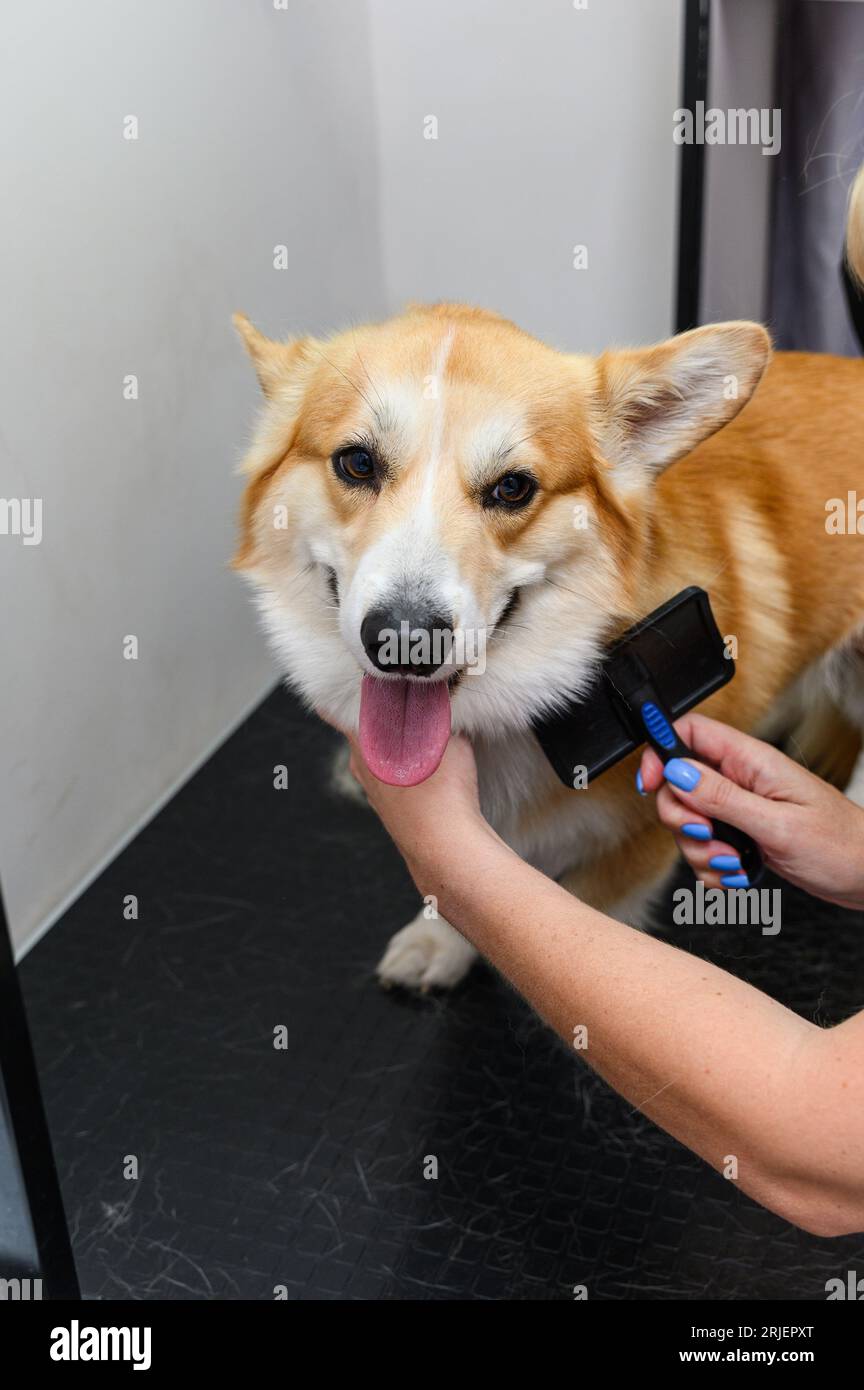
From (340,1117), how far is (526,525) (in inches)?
22.8

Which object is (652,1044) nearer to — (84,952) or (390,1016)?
(390,1016)

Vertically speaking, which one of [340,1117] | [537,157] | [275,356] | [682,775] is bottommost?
[340,1117]

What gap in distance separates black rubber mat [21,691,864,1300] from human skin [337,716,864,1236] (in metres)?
0.32

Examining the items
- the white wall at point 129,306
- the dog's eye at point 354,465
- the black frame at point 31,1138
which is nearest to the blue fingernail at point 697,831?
the dog's eye at point 354,465

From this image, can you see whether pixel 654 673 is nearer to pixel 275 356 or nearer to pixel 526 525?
pixel 526 525

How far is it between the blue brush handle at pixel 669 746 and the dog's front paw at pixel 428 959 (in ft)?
1.35

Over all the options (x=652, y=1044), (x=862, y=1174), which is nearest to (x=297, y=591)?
(x=652, y=1044)

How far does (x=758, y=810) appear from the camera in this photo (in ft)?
2.95

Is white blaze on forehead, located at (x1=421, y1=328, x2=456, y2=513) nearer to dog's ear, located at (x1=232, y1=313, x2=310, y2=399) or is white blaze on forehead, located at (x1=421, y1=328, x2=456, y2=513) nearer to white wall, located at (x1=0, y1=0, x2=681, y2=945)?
dog's ear, located at (x1=232, y1=313, x2=310, y2=399)

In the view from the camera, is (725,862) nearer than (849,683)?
Yes

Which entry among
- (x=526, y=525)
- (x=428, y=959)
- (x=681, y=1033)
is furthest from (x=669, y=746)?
(x=428, y=959)

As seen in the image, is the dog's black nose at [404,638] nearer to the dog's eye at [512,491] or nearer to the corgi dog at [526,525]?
the corgi dog at [526,525]

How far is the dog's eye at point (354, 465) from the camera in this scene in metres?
0.93

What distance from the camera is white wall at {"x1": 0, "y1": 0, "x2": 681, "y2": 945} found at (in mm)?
1118
